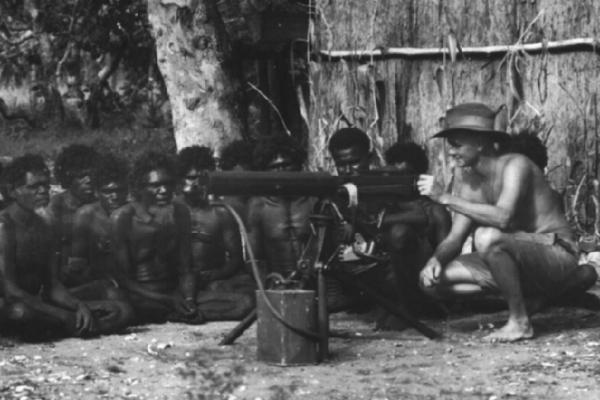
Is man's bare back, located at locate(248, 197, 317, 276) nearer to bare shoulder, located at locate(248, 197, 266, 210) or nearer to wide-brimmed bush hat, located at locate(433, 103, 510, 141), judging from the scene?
bare shoulder, located at locate(248, 197, 266, 210)

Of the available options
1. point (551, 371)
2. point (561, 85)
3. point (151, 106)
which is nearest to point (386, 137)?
point (561, 85)

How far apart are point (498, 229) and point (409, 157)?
1.73 meters

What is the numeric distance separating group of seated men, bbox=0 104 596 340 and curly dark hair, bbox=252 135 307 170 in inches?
0.4

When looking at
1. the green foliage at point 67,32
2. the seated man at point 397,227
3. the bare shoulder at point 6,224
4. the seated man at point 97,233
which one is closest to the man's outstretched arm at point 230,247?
the seated man at point 97,233

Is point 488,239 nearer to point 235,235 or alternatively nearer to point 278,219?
point 278,219

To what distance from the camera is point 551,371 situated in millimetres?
7445

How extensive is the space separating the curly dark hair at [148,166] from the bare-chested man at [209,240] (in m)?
0.22

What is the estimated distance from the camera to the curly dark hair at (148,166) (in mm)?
9430

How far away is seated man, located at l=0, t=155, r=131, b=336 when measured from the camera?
8.39 meters

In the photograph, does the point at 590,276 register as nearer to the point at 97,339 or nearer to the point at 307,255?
the point at 307,255

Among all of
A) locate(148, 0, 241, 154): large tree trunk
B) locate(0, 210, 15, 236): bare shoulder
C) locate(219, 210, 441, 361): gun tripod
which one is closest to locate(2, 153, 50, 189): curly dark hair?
locate(0, 210, 15, 236): bare shoulder

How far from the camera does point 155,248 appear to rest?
9398 millimetres

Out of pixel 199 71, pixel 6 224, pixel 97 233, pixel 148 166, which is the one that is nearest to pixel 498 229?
pixel 148 166

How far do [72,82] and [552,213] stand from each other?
10.5 metres
